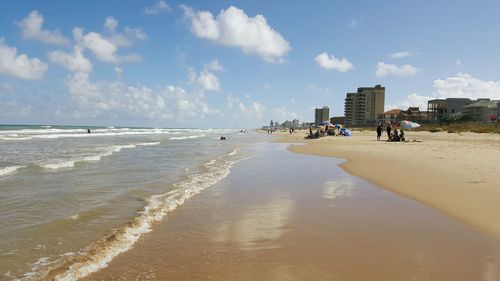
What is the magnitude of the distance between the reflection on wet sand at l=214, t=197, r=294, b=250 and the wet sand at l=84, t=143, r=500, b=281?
0.7 inches

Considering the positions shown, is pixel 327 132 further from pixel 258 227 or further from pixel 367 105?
pixel 367 105

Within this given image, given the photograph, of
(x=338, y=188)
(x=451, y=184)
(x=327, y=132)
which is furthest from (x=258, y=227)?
(x=327, y=132)

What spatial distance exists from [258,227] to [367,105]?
165146 mm

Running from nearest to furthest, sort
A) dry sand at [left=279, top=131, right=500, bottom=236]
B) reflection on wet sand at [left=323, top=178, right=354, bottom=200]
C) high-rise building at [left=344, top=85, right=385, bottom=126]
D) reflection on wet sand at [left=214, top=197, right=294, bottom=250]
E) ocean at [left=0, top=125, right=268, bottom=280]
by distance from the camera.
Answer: ocean at [left=0, top=125, right=268, bottom=280] < reflection on wet sand at [left=214, top=197, right=294, bottom=250] < dry sand at [left=279, top=131, right=500, bottom=236] < reflection on wet sand at [left=323, top=178, right=354, bottom=200] < high-rise building at [left=344, top=85, right=385, bottom=126]

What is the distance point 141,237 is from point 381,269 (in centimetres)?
395

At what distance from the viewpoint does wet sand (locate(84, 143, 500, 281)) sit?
190 inches

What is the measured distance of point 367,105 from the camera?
536ft

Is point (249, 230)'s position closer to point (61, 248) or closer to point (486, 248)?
point (61, 248)

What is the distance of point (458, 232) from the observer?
6.55 m

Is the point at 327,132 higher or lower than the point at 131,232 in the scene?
higher

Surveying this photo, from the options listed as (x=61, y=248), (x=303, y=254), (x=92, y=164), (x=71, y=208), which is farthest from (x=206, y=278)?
(x=92, y=164)

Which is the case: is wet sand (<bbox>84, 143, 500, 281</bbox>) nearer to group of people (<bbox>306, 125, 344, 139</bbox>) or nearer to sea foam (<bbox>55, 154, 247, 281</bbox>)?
sea foam (<bbox>55, 154, 247, 281</bbox>)

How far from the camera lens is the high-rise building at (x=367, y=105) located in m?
162

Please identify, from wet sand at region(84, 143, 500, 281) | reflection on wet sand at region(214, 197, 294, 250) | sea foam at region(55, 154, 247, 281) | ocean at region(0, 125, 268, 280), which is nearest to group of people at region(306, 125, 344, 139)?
ocean at region(0, 125, 268, 280)
